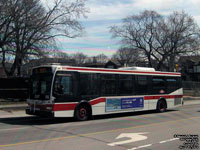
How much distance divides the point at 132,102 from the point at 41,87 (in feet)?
18.8

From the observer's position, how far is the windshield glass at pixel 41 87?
40.1 feet

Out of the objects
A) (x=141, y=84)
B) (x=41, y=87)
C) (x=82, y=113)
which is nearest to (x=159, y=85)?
(x=141, y=84)

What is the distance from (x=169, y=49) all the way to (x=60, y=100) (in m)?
40.8

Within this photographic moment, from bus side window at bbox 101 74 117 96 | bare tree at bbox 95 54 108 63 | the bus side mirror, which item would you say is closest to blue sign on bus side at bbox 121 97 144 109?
bus side window at bbox 101 74 117 96

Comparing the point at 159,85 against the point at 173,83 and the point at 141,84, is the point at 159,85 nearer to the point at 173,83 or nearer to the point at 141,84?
the point at 173,83

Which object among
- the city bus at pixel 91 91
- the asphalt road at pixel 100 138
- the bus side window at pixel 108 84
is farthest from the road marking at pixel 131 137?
the bus side window at pixel 108 84

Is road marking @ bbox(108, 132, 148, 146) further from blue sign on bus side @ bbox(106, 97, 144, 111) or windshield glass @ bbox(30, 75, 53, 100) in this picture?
blue sign on bus side @ bbox(106, 97, 144, 111)

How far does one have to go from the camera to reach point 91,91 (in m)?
13.6

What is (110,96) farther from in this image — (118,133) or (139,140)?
(139,140)

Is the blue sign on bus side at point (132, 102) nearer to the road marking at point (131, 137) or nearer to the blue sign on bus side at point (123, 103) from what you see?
the blue sign on bus side at point (123, 103)

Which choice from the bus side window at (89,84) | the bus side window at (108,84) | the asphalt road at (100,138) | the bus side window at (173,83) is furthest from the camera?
the bus side window at (173,83)

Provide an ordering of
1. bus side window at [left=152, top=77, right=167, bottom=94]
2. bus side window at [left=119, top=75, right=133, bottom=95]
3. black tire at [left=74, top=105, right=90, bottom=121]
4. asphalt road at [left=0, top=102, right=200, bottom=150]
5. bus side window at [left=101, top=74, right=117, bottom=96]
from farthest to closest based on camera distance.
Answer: bus side window at [left=152, top=77, right=167, bottom=94] → bus side window at [left=119, top=75, right=133, bottom=95] → bus side window at [left=101, top=74, right=117, bottom=96] → black tire at [left=74, top=105, right=90, bottom=121] → asphalt road at [left=0, top=102, right=200, bottom=150]

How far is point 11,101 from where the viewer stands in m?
21.7

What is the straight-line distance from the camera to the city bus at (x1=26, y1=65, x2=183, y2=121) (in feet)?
40.1
